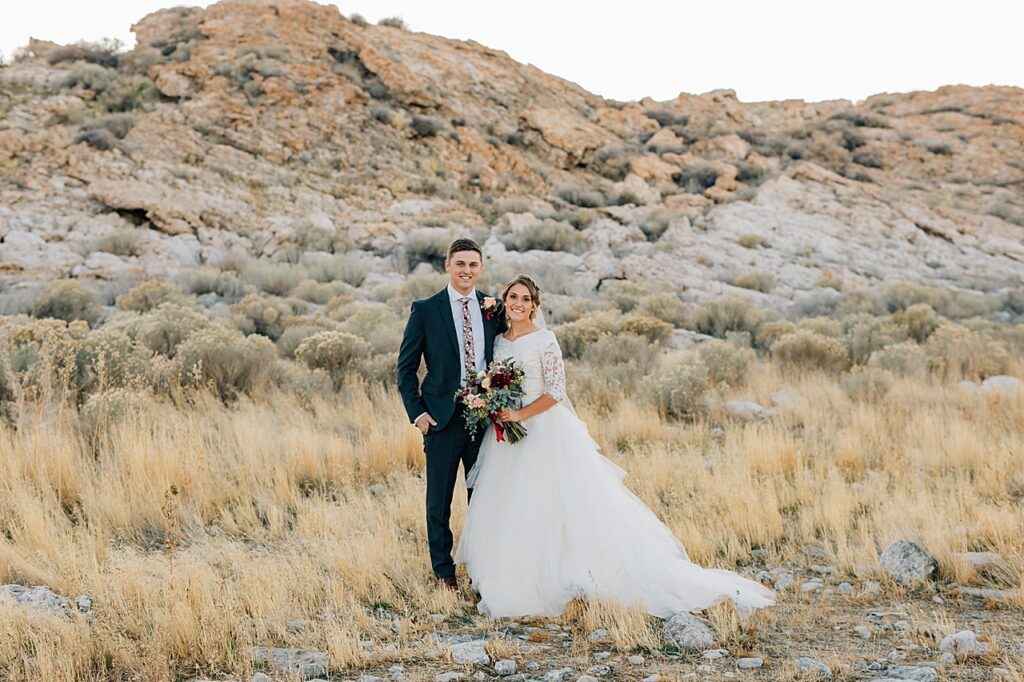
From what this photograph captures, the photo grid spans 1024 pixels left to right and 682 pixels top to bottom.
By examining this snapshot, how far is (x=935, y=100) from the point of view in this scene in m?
36.8

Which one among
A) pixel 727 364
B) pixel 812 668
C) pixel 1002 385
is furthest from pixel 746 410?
pixel 812 668

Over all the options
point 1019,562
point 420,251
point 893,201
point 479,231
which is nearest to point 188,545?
point 1019,562

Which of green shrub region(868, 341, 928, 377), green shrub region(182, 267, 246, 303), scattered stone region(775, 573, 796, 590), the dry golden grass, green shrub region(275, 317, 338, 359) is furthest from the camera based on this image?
green shrub region(182, 267, 246, 303)

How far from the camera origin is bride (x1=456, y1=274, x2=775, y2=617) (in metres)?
4.38

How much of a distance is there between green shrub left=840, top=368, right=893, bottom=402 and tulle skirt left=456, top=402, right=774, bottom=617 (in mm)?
6169

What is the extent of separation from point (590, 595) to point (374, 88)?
25984 millimetres

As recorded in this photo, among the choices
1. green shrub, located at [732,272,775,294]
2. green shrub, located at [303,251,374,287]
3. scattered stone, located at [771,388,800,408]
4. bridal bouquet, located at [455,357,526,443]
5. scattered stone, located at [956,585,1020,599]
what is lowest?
scattered stone, located at [956,585,1020,599]

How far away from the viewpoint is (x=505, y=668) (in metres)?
3.57

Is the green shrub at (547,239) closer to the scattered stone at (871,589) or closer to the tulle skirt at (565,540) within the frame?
the tulle skirt at (565,540)

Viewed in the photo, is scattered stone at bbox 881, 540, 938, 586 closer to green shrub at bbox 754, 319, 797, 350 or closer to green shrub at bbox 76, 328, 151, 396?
green shrub at bbox 76, 328, 151, 396

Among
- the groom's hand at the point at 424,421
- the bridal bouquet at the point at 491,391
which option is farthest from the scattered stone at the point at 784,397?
the groom's hand at the point at 424,421

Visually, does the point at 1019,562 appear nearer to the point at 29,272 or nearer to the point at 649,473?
the point at 649,473

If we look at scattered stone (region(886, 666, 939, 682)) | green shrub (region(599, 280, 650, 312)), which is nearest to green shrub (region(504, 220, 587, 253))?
green shrub (region(599, 280, 650, 312))

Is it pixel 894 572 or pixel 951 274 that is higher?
pixel 951 274
